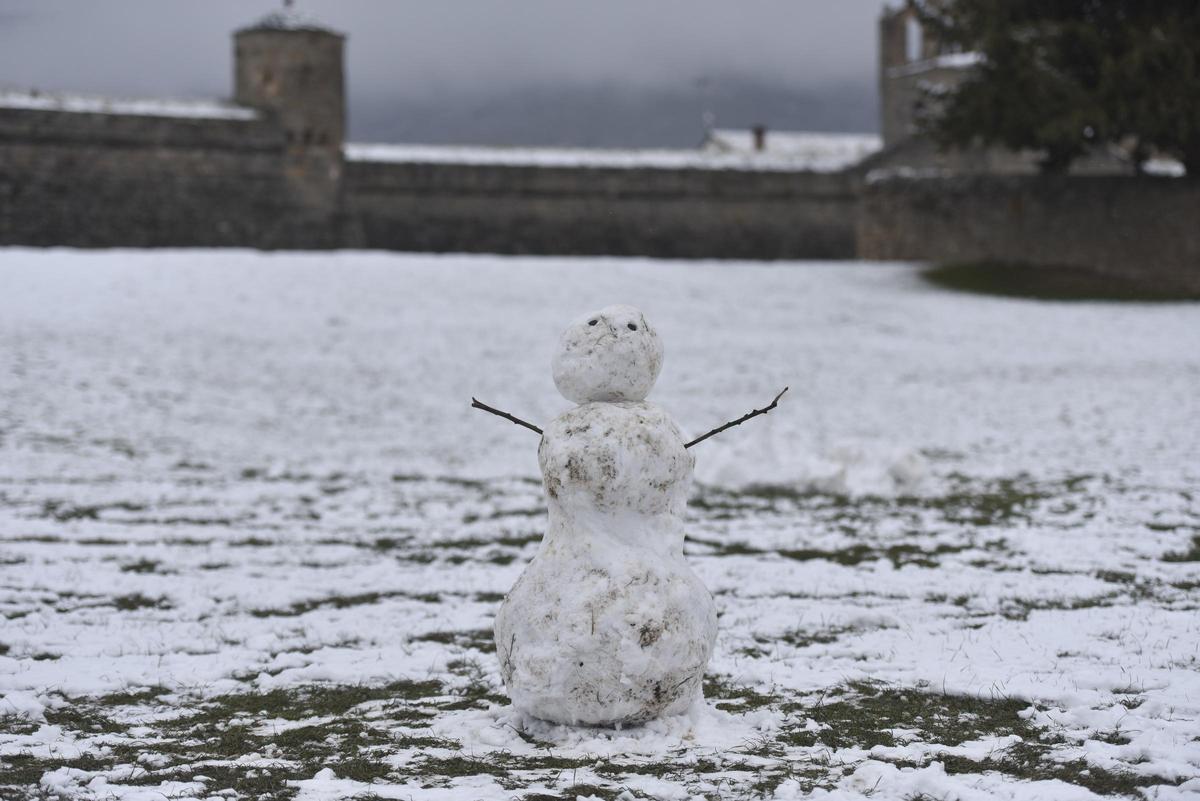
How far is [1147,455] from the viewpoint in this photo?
11938 mm

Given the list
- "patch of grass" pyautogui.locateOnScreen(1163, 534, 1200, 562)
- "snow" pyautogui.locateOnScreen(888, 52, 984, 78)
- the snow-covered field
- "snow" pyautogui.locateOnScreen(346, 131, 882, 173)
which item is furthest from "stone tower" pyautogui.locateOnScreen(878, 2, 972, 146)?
"patch of grass" pyautogui.locateOnScreen(1163, 534, 1200, 562)

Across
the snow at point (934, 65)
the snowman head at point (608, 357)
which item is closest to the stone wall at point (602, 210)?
the snow at point (934, 65)

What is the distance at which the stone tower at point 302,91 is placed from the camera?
90.4 ft

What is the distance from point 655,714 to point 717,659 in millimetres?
1168

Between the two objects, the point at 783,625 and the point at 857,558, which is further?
the point at 857,558

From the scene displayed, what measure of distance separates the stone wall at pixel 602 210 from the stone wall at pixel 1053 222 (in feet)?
13.6

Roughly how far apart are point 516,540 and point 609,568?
4223 mm

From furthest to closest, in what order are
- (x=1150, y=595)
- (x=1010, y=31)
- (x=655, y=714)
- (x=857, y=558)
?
(x=1010, y=31), (x=857, y=558), (x=1150, y=595), (x=655, y=714)

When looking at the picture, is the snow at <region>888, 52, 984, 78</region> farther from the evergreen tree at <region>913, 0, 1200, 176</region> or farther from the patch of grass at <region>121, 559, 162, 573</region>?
the patch of grass at <region>121, 559, 162, 573</region>

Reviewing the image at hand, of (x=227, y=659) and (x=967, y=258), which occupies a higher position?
(x=967, y=258)

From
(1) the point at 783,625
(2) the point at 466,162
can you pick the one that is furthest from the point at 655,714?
(2) the point at 466,162

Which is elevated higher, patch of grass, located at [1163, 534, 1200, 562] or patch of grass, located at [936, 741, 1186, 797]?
patch of grass, located at [936, 741, 1186, 797]

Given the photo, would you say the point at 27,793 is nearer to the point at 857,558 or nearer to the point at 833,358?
the point at 857,558

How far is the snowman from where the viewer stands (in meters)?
4.52
